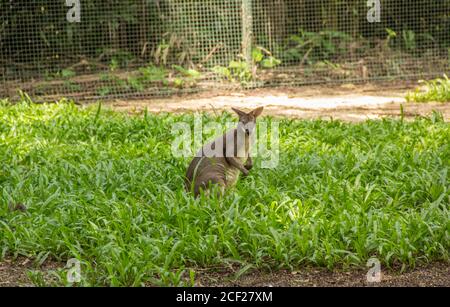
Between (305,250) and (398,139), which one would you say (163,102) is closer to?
(398,139)

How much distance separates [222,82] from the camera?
1117 centimetres

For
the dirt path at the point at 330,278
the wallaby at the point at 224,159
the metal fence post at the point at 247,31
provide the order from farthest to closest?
the metal fence post at the point at 247,31 < the wallaby at the point at 224,159 < the dirt path at the point at 330,278

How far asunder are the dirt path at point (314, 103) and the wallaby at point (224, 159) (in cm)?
299

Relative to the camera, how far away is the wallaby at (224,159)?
5902 mm

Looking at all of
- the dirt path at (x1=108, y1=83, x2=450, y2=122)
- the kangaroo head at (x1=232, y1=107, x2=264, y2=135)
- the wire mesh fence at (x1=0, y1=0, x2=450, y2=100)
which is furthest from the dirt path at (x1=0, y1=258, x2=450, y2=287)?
the wire mesh fence at (x1=0, y1=0, x2=450, y2=100)

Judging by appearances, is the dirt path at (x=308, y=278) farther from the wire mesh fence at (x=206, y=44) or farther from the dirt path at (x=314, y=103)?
the wire mesh fence at (x=206, y=44)

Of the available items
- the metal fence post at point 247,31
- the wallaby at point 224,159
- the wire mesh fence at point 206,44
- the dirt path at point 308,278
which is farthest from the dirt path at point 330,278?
the metal fence post at point 247,31

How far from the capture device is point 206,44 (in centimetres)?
1154

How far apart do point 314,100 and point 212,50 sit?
182 cm

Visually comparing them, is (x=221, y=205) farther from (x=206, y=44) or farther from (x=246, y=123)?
(x=206, y=44)

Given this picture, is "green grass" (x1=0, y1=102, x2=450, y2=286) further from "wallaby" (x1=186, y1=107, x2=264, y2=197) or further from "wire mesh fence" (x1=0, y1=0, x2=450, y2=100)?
"wire mesh fence" (x1=0, y1=0, x2=450, y2=100)

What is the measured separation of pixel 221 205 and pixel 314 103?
467 centimetres

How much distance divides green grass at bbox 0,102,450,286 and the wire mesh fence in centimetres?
321

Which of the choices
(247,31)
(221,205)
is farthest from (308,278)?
(247,31)
